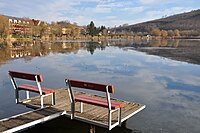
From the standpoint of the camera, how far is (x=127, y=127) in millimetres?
8641

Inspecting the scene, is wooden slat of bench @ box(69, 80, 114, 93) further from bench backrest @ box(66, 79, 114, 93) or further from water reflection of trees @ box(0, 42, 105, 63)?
water reflection of trees @ box(0, 42, 105, 63)

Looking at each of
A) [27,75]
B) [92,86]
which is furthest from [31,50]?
[92,86]

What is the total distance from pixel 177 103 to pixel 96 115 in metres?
5.28

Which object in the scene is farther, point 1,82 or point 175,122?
point 1,82

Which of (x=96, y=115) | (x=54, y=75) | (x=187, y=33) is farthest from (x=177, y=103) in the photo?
(x=187, y=33)

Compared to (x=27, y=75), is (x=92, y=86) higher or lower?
lower

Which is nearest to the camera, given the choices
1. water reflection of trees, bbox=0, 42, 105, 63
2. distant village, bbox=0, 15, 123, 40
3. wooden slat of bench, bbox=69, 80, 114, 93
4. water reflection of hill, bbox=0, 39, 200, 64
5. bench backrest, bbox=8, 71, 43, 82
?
wooden slat of bench, bbox=69, 80, 114, 93

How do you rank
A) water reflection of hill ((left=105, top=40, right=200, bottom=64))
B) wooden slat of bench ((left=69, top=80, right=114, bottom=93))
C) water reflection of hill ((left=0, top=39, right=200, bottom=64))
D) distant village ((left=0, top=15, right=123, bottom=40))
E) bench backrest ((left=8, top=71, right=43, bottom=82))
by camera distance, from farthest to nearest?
distant village ((left=0, top=15, right=123, bottom=40)) < water reflection of hill ((left=0, top=39, right=200, bottom=64)) < water reflection of hill ((left=105, top=40, right=200, bottom=64)) < bench backrest ((left=8, top=71, right=43, bottom=82)) < wooden slat of bench ((left=69, top=80, right=114, bottom=93))

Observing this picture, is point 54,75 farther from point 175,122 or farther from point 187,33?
point 187,33

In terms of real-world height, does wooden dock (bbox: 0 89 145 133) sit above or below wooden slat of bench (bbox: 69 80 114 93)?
below

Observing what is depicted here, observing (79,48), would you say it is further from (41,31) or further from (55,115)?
(41,31)

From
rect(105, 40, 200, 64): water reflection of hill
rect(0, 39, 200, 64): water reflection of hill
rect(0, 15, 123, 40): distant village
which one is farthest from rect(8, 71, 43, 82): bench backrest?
rect(0, 15, 123, 40): distant village

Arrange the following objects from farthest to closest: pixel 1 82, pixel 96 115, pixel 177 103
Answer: pixel 1 82
pixel 177 103
pixel 96 115

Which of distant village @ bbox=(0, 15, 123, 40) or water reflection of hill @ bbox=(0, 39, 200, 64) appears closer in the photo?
water reflection of hill @ bbox=(0, 39, 200, 64)
